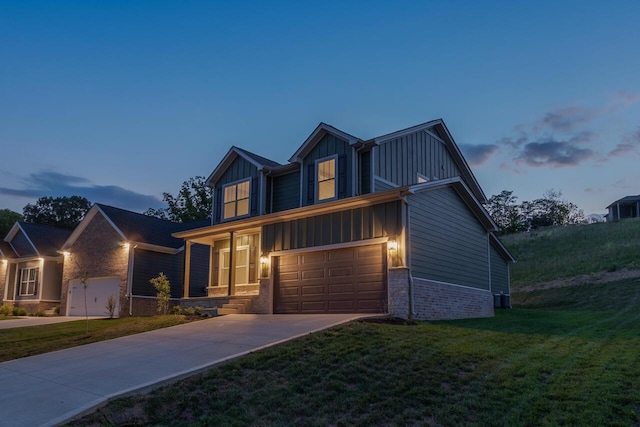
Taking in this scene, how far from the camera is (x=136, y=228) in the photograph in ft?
80.2

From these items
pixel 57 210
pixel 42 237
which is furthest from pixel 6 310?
pixel 57 210

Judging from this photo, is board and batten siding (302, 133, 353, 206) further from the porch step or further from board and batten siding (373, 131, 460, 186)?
the porch step

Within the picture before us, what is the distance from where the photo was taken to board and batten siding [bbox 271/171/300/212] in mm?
20594

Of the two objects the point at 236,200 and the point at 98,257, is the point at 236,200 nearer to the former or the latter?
the point at 236,200

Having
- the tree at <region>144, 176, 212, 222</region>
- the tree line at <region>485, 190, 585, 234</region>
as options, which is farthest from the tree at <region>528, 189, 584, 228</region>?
the tree at <region>144, 176, 212, 222</region>

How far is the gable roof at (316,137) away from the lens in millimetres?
18578

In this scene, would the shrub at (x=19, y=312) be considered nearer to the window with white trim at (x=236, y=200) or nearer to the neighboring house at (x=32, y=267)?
the neighboring house at (x=32, y=267)

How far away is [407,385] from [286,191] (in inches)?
539

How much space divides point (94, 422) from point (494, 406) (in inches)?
Answer: 214

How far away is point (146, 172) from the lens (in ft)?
109

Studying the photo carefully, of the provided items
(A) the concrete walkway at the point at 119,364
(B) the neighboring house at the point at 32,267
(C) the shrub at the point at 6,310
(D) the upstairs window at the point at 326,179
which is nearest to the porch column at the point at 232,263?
(D) the upstairs window at the point at 326,179

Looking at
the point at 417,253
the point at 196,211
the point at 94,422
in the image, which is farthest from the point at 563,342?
the point at 196,211

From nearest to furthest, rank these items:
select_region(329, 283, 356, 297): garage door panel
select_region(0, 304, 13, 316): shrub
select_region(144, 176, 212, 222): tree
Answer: select_region(329, 283, 356, 297): garage door panel → select_region(0, 304, 13, 316): shrub → select_region(144, 176, 212, 222): tree

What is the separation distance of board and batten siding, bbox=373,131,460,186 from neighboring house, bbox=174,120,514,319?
0.04 metres
